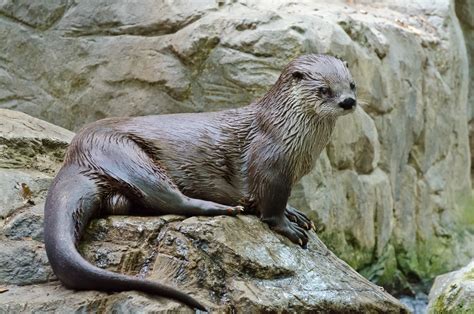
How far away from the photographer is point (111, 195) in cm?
315

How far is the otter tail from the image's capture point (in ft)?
9.05

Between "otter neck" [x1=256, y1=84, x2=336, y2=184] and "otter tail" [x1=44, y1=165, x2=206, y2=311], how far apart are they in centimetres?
76

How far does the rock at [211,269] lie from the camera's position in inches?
113

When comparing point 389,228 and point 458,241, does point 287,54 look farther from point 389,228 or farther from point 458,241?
point 458,241

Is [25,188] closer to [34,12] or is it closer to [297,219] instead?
[297,219]

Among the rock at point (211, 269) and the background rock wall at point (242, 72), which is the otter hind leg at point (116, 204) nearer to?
the rock at point (211, 269)

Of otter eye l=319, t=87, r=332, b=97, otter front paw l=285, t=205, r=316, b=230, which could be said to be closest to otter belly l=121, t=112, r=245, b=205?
otter front paw l=285, t=205, r=316, b=230

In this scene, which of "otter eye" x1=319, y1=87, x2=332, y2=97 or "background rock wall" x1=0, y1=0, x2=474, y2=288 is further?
"background rock wall" x1=0, y1=0, x2=474, y2=288

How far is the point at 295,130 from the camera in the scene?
3.31 m

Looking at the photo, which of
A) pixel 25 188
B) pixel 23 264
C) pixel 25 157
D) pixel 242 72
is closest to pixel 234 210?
pixel 23 264

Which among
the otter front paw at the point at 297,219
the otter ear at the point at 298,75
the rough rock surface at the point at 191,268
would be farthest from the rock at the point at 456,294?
the otter ear at the point at 298,75

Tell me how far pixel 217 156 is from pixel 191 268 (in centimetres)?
58

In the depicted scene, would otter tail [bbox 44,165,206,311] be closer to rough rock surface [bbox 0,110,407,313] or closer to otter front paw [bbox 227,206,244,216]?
rough rock surface [bbox 0,110,407,313]

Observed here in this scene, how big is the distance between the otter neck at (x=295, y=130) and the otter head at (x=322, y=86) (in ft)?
0.10
